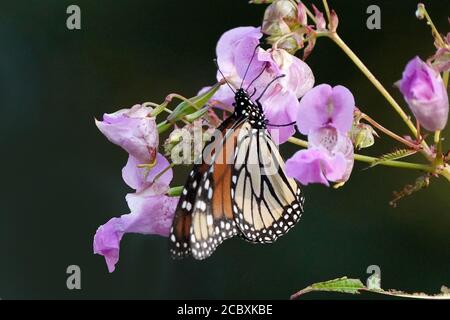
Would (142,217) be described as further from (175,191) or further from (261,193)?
(261,193)

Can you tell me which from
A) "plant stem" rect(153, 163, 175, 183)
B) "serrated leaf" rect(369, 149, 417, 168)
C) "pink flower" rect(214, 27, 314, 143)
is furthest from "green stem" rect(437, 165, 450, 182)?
"plant stem" rect(153, 163, 175, 183)

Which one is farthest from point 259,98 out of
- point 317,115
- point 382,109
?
point 382,109

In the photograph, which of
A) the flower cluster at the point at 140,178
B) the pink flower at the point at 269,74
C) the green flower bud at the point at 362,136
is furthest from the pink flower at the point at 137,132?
the green flower bud at the point at 362,136

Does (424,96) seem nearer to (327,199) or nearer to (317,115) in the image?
(317,115)

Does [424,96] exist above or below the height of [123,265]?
above

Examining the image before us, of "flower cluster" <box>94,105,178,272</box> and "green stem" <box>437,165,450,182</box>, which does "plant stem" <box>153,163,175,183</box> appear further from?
"green stem" <box>437,165,450,182</box>

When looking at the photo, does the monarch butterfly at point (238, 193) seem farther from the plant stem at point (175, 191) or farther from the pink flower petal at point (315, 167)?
the pink flower petal at point (315, 167)
